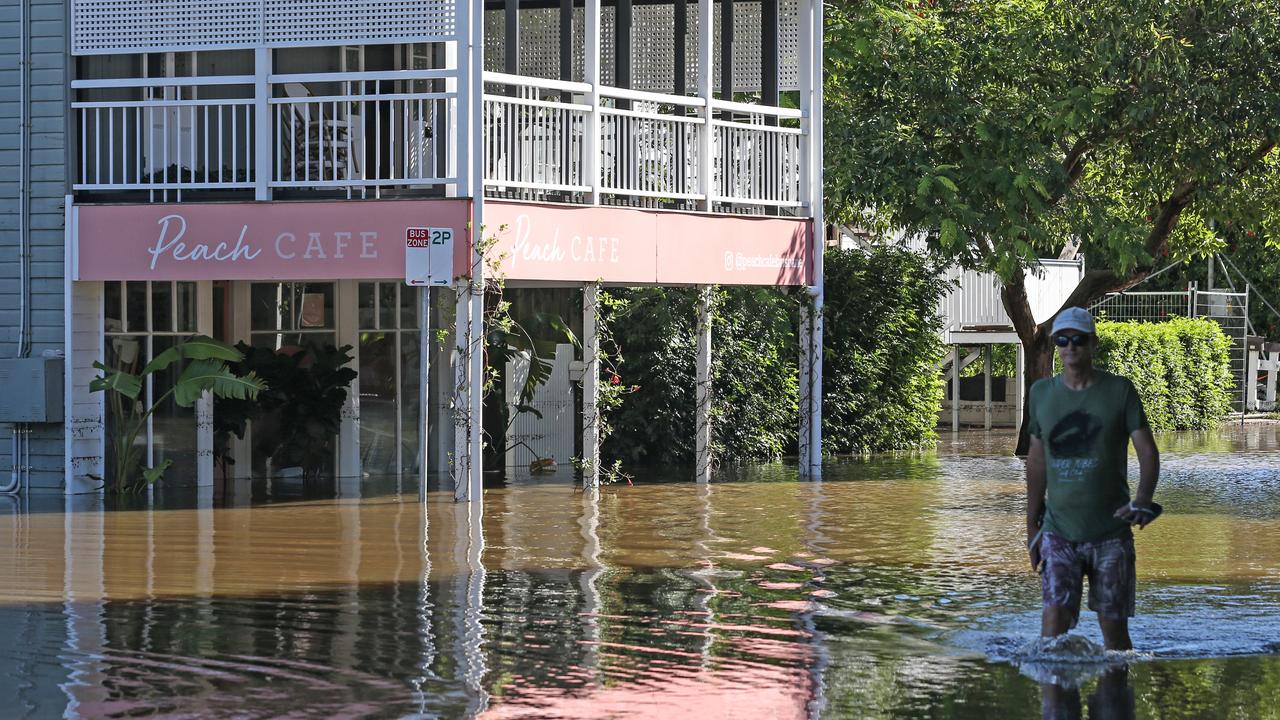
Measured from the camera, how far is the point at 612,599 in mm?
12039

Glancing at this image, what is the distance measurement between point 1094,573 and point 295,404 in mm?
13139

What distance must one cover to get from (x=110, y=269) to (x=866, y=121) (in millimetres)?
9900

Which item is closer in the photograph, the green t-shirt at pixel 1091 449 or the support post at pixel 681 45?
the green t-shirt at pixel 1091 449

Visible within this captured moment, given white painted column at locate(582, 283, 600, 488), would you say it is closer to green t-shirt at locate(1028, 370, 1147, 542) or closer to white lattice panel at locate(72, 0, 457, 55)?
white lattice panel at locate(72, 0, 457, 55)

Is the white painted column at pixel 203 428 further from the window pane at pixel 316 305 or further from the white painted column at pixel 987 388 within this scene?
the white painted column at pixel 987 388

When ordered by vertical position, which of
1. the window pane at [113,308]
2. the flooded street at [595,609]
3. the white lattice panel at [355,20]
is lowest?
the flooded street at [595,609]

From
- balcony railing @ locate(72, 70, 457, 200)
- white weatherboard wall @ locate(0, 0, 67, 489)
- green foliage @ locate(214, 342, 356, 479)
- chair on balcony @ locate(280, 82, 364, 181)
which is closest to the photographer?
balcony railing @ locate(72, 70, 457, 200)

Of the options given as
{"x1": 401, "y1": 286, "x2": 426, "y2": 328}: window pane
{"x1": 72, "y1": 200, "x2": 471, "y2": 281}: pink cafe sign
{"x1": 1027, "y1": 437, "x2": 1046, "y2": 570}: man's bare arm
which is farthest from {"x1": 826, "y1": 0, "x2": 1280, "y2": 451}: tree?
{"x1": 1027, "y1": 437, "x2": 1046, "y2": 570}: man's bare arm

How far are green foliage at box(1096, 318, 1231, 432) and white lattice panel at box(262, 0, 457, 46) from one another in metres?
17.1

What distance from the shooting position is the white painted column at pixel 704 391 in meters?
21.8

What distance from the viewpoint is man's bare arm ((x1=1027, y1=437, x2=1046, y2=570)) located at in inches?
362

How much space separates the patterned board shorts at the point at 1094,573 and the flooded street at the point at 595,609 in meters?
0.40

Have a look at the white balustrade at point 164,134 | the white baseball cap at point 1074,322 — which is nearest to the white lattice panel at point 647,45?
the white balustrade at point 164,134

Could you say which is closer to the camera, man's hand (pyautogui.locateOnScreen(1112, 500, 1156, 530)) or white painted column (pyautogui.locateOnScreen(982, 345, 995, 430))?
man's hand (pyautogui.locateOnScreen(1112, 500, 1156, 530))
